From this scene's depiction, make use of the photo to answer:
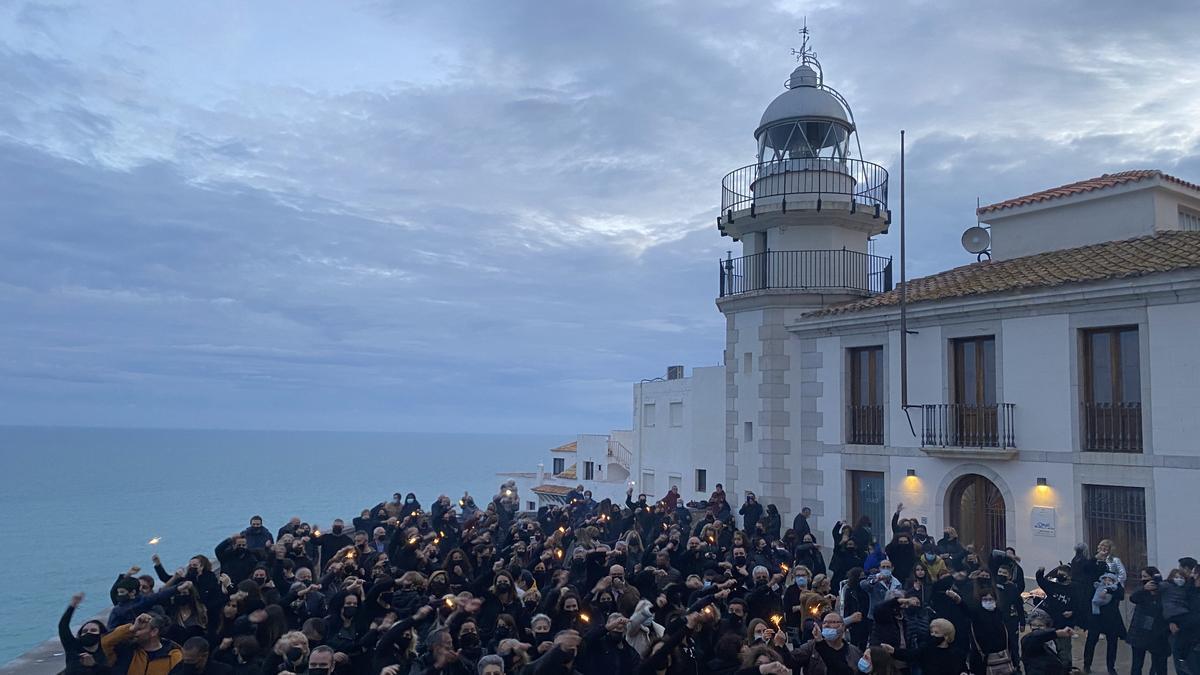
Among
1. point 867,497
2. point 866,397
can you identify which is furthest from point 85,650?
point 866,397

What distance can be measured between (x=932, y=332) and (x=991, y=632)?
1079 centimetres

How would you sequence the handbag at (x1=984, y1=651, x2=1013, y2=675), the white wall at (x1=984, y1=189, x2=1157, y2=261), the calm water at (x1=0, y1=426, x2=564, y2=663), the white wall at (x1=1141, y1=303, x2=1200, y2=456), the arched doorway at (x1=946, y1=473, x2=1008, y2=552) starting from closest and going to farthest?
the handbag at (x1=984, y1=651, x2=1013, y2=675) < the white wall at (x1=1141, y1=303, x2=1200, y2=456) < the arched doorway at (x1=946, y1=473, x2=1008, y2=552) < the white wall at (x1=984, y1=189, x2=1157, y2=261) < the calm water at (x1=0, y1=426, x2=564, y2=663)

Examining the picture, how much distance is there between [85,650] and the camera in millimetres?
7492

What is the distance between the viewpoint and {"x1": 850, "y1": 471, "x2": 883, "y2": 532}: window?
19.7 m

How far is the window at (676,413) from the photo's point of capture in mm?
35562

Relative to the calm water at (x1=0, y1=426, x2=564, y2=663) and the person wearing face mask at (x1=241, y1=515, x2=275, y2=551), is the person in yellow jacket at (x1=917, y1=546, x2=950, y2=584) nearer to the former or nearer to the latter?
the person wearing face mask at (x1=241, y1=515, x2=275, y2=551)

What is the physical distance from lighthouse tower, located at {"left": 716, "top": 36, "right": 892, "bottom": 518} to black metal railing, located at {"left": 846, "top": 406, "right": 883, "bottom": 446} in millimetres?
1029

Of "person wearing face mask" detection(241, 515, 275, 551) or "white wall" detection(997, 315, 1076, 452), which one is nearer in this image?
"person wearing face mask" detection(241, 515, 275, 551)

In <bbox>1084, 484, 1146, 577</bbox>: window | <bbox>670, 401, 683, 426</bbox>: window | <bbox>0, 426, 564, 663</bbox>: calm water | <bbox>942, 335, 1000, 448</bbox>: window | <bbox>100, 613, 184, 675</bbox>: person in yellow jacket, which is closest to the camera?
<bbox>100, 613, 184, 675</bbox>: person in yellow jacket

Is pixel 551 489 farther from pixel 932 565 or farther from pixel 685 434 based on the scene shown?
pixel 932 565

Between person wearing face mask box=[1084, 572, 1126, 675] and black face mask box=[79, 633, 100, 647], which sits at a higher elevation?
black face mask box=[79, 633, 100, 647]

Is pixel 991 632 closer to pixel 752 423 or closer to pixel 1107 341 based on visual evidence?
pixel 1107 341

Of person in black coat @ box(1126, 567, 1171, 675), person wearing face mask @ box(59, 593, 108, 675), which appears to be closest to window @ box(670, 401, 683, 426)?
person in black coat @ box(1126, 567, 1171, 675)

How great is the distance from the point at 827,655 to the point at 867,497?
13.2 m
